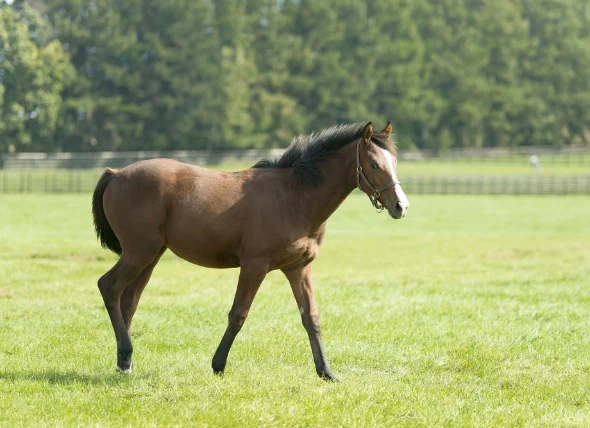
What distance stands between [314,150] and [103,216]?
227 cm

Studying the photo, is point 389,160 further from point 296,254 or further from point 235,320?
point 235,320

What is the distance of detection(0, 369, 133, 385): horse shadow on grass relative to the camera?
26.6 ft

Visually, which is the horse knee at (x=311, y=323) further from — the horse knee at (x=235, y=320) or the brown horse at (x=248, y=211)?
the horse knee at (x=235, y=320)

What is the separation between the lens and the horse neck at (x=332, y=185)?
8430mm

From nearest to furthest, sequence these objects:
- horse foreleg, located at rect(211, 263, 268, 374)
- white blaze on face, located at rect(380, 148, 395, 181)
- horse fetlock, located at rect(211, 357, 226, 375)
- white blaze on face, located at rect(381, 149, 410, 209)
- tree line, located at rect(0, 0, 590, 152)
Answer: white blaze on face, located at rect(381, 149, 410, 209) → white blaze on face, located at rect(380, 148, 395, 181) → horse foreleg, located at rect(211, 263, 268, 374) → horse fetlock, located at rect(211, 357, 226, 375) → tree line, located at rect(0, 0, 590, 152)

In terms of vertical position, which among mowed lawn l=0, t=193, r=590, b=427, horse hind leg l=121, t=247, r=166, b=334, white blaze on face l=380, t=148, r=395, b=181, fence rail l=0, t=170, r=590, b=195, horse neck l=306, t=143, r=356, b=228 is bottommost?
fence rail l=0, t=170, r=590, b=195

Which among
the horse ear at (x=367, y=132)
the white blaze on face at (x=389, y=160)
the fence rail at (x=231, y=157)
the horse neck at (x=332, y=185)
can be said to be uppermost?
the horse ear at (x=367, y=132)

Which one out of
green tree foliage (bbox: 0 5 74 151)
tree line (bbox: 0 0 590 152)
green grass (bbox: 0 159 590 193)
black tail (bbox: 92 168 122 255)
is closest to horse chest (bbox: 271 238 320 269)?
black tail (bbox: 92 168 122 255)

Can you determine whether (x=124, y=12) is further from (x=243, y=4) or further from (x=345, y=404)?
(x=345, y=404)

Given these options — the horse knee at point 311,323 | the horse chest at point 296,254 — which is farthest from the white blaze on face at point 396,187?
the horse knee at point 311,323

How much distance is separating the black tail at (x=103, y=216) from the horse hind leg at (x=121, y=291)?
0.63 metres

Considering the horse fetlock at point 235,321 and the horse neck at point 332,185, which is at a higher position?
the horse neck at point 332,185

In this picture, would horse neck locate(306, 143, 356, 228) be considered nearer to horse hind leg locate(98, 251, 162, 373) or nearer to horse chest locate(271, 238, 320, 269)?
horse chest locate(271, 238, 320, 269)

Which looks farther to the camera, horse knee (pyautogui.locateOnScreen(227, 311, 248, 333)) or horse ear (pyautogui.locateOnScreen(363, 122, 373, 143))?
horse knee (pyautogui.locateOnScreen(227, 311, 248, 333))
